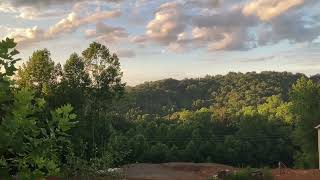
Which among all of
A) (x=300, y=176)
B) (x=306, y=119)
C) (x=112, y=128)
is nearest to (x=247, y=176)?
(x=300, y=176)

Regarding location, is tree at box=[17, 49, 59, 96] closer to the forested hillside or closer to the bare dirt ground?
the bare dirt ground

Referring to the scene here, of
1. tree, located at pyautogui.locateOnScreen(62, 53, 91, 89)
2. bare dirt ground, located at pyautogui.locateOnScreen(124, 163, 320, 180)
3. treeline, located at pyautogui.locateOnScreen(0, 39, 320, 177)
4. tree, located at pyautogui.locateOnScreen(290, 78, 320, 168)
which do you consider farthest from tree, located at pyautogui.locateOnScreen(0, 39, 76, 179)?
tree, located at pyautogui.locateOnScreen(290, 78, 320, 168)

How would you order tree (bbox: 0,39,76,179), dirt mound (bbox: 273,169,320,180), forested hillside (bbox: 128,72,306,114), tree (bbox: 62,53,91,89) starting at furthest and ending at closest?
1. forested hillside (bbox: 128,72,306,114)
2. tree (bbox: 62,53,91,89)
3. dirt mound (bbox: 273,169,320,180)
4. tree (bbox: 0,39,76,179)

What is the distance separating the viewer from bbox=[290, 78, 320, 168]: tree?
42.2 m

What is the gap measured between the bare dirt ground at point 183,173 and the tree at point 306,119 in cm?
1350

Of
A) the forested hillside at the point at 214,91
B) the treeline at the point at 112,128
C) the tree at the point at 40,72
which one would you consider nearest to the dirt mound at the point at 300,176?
the treeline at the point at 112,128

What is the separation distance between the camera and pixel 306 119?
42562mm

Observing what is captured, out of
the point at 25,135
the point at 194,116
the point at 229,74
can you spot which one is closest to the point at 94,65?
the point at 194,116

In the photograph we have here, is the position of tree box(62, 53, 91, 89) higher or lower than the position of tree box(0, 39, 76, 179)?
higher

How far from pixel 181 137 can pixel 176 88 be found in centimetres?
5134

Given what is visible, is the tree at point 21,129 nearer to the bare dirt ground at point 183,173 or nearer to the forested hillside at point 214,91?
the bare dirt ground at point 183,173

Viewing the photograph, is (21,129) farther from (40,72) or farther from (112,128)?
(40,72)

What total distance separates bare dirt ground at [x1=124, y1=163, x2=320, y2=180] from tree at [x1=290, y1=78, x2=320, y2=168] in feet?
44.3

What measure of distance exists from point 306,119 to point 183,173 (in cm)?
1792
